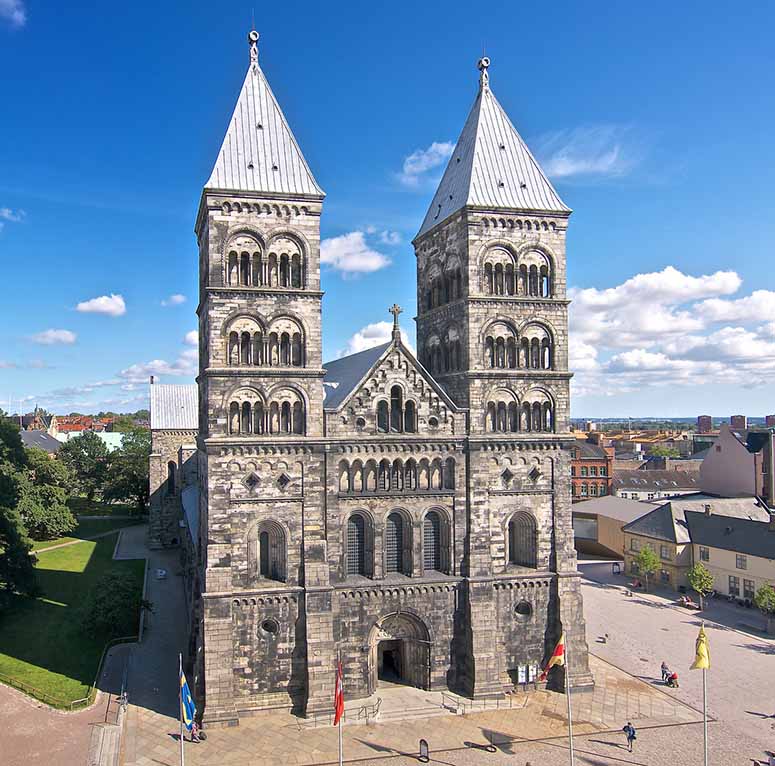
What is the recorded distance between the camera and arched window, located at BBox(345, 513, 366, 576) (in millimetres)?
40812

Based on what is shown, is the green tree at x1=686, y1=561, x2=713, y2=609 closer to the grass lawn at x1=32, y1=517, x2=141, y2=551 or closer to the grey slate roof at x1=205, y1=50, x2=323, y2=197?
the grey slate roof at x1=205, y1=50, x2=323, y2=197

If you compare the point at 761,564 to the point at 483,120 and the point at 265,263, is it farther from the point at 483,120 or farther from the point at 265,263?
the point at 265,263

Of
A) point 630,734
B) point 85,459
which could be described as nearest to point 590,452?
point 630,734

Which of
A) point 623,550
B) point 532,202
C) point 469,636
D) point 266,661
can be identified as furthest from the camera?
point 623,550

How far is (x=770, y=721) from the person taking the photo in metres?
38.4

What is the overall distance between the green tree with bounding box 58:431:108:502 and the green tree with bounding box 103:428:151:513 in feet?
26.9

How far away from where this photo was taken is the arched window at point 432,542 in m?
42.0

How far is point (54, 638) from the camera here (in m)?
49.3

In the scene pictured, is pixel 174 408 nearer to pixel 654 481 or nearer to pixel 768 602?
pixel 768 602

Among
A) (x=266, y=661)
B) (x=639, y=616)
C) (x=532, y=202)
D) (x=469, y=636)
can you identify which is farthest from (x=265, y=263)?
(x=639, y=616)

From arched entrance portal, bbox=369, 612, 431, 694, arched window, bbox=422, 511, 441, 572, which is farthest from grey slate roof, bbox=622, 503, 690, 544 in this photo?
arched entrance portal, bbox=369, 612, 431, 694

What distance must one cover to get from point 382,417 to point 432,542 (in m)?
8.40

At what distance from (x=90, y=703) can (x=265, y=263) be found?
27.4 meters

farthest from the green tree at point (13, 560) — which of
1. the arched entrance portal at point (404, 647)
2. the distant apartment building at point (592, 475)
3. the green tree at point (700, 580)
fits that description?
the distant apartment building at point (592, 475)
